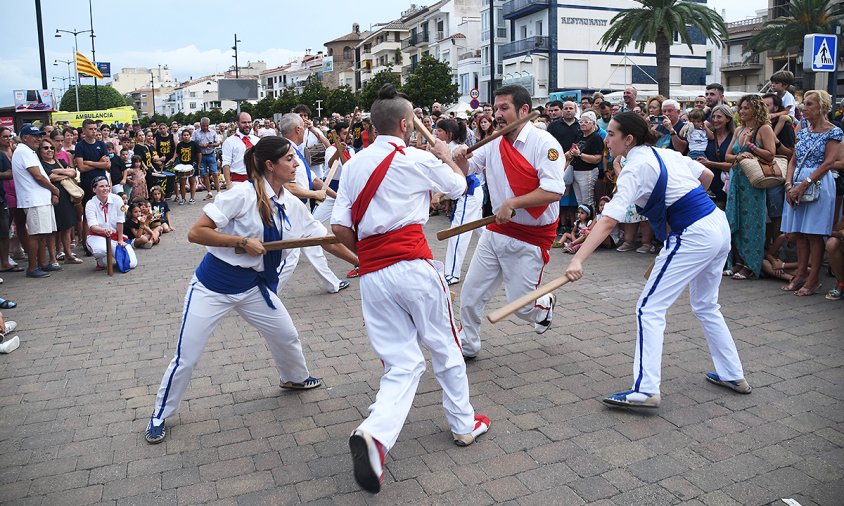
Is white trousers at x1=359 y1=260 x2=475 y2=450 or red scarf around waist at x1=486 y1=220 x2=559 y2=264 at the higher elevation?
red scarf around waist at x1=486 y1=220 x2=559 y2=264

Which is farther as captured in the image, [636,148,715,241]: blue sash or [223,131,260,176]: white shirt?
[223,131,260,176]: white shirt

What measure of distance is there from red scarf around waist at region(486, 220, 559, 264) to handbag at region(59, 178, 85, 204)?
7.97 m

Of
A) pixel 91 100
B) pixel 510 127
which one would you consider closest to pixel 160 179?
pixel 510 127

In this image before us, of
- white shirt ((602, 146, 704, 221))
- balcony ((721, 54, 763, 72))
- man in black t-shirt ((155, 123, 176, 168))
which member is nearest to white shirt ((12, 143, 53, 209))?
white shirt ((602, 146, 704, 221))

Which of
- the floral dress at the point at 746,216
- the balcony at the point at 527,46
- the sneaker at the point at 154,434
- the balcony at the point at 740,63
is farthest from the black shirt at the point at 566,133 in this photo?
the balcony at the point at 740,63

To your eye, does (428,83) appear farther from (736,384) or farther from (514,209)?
(736,384)

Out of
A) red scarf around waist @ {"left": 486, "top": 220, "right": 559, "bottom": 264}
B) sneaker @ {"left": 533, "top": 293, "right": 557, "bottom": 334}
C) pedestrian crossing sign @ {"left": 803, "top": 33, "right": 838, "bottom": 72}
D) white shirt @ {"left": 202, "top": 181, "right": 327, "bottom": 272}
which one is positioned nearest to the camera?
white shirt @ {"left": 202, "top": 181, "right": 327, "bottom": 272}

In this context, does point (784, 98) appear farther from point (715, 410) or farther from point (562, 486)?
point (562, 486)

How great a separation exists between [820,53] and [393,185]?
30.1 ft

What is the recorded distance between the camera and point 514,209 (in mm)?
4941

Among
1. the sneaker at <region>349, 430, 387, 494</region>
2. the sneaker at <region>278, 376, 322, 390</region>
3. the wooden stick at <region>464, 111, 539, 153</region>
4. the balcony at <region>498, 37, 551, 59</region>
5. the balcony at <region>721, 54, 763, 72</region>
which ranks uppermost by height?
the balcony at <region>498, 37, 551, 59</region>

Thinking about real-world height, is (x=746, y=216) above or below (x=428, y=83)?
below

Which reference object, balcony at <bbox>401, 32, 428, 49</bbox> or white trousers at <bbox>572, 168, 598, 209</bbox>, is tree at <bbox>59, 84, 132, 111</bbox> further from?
white trousers at <bbox>572, 168, 598, 209</bbox>

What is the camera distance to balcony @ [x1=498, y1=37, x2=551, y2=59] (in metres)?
52.3
